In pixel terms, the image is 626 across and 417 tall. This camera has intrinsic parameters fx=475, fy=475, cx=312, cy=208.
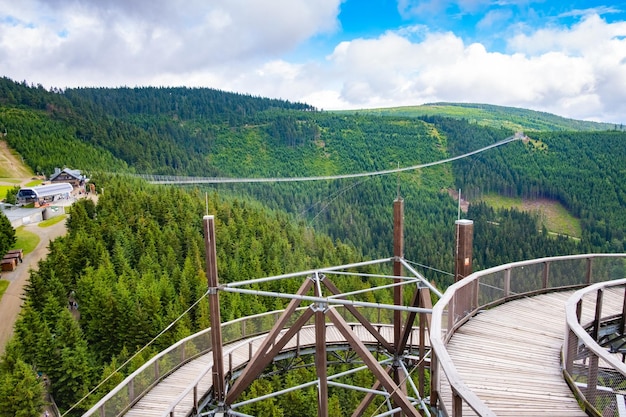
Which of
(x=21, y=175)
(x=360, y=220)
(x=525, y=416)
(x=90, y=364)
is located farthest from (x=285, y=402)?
(x=360, y=220)

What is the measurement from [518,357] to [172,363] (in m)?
9.95

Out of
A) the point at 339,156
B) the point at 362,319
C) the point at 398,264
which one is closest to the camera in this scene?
the point at 362,319

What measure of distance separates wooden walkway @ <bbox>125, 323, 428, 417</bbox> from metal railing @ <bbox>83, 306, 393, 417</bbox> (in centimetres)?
17

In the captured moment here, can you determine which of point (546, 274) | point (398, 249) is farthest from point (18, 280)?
point (546, 274)

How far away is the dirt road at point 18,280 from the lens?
106 feet

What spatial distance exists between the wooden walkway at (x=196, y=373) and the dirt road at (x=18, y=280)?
2257cm

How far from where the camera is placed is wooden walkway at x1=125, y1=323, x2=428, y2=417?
12.0m

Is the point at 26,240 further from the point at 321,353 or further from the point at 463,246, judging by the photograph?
the point at 463,246

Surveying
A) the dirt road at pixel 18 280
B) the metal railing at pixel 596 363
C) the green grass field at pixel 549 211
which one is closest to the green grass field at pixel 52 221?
the dirt road at pixel 18 280

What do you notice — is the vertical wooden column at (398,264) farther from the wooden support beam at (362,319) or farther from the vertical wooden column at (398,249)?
the wooden support beam at (362,319)

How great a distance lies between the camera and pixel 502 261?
298 ft

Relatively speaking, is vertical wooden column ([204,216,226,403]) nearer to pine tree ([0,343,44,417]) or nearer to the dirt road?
pine tree ([0,343,44,417])

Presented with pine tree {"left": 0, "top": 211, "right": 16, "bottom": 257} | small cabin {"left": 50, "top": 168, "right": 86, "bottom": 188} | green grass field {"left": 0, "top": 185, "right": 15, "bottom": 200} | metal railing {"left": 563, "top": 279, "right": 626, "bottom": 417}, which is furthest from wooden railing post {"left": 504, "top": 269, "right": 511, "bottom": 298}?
green grass field {"left": 0, "top": 185, "right": 15, "bottom": 200}

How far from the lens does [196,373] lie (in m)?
13.8
